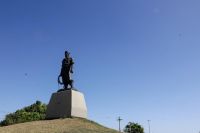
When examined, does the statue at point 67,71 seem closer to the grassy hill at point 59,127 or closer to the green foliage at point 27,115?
the grassy hill at point 59,127

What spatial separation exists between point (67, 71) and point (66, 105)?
3.59 meters

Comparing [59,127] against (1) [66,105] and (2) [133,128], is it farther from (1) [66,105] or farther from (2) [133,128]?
(2) [133,128]

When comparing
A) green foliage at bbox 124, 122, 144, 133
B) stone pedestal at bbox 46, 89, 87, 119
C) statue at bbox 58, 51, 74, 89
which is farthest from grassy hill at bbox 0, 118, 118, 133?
green foliage at bbox 124, 122, 144, 133

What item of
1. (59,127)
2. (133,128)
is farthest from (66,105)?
(133,128)

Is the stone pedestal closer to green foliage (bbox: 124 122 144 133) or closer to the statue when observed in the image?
the statue

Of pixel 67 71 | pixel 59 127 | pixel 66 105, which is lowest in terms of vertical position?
pixel 59 127

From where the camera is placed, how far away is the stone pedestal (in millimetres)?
28422

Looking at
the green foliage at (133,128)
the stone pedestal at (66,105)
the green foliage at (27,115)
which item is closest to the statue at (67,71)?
the stone pedestal at (66,105)

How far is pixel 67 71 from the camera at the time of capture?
101ft

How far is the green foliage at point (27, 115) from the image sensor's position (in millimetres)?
64750

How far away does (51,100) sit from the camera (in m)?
30.0

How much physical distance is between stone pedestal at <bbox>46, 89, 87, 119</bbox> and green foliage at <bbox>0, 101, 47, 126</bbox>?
3457 centimetres

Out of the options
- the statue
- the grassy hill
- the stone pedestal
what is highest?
the statue

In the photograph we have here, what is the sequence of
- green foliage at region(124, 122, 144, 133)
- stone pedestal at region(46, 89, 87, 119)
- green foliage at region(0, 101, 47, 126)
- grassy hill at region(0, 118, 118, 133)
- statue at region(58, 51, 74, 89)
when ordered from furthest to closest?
green foliage at region(124, 122, 144, 133)
green foliage at region(0, 101, 47, 126)
statue at region(58, 51, 74, 89)
stone pedestal at region(46, 89, 87, 119)
grassy hill at region(0, 118, 118, 133)
